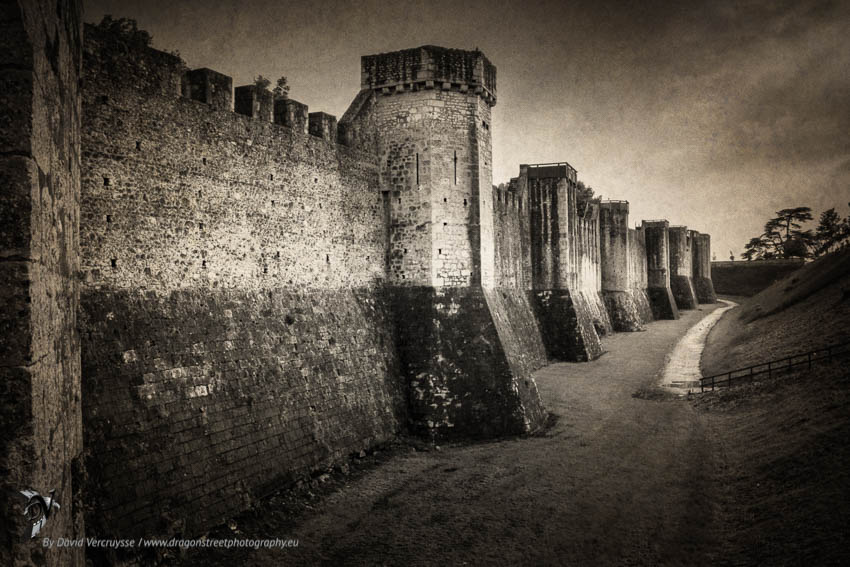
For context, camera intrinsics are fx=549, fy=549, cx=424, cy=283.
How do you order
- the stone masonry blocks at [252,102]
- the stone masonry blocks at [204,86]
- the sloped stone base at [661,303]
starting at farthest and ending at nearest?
the sloped stone base at [661,303], the stone masonry blocks at [252,102], the stone masonry blocks at [204,86]

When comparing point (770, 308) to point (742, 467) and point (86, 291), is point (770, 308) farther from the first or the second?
point (86, 291)

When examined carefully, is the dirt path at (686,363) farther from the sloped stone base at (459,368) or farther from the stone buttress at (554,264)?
the sloped stone base at (459,368)

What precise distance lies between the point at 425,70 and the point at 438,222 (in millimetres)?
4432

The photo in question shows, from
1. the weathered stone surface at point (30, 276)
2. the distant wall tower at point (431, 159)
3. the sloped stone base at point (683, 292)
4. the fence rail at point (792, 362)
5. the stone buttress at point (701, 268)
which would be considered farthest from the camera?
the stone buttress at point (701, 268)

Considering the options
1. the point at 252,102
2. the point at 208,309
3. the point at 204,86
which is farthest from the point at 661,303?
the point at 204,86

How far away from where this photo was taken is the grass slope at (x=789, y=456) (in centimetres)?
895

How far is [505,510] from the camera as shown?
10609 mm

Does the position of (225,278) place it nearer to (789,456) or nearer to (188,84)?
(188,84)

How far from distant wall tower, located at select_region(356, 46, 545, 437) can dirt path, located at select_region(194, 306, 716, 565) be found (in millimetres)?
1989

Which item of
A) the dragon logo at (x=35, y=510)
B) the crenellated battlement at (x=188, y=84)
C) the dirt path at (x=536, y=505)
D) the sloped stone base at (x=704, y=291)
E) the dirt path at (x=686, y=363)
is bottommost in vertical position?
the dirt path at (x=536, y=505)

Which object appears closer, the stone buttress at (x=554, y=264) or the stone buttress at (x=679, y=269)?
the stone buttress at (x=554, y=264)

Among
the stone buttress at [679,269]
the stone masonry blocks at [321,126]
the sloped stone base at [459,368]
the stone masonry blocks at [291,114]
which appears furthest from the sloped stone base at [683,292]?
the stone masonry blocks at [291,114]

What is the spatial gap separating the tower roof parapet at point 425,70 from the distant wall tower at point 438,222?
3cm

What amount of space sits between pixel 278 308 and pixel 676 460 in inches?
407
